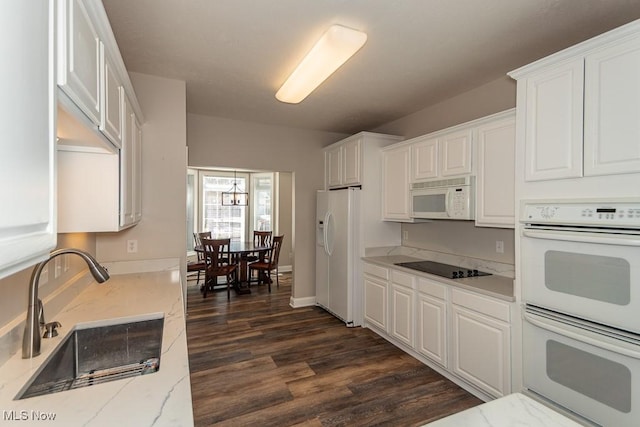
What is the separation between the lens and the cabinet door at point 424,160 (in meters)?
3.12

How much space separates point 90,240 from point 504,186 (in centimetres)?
334

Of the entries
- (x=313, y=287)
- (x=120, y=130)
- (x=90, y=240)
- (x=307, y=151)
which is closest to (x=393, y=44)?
(x=120, y=130)

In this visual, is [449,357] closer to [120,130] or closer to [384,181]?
[384,181]

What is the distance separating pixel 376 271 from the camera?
3.62 metres

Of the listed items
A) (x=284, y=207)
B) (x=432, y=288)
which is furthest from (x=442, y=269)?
(x=284, y=207)

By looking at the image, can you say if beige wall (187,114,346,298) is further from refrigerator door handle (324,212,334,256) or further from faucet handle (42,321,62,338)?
faucet handle (42,321,62,338)

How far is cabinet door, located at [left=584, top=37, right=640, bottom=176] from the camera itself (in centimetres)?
154

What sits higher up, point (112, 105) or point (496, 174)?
point (112, 105)

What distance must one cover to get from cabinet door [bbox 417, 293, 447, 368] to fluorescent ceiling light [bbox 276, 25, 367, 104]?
7.02ft

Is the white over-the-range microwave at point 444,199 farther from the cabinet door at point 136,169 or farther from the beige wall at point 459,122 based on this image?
the cabinet door at point 136,169

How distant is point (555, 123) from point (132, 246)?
3359mm

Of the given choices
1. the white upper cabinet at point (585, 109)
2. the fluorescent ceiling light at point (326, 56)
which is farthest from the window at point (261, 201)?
the white upper cabinet at point (585, 109)

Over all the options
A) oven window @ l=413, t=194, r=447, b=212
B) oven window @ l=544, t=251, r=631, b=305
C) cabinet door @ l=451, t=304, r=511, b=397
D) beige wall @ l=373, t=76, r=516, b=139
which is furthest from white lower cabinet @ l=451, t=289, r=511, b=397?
beige wall @ l=373, t=76, r=516, b=139

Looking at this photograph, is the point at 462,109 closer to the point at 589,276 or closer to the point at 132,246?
the point at 589,276
